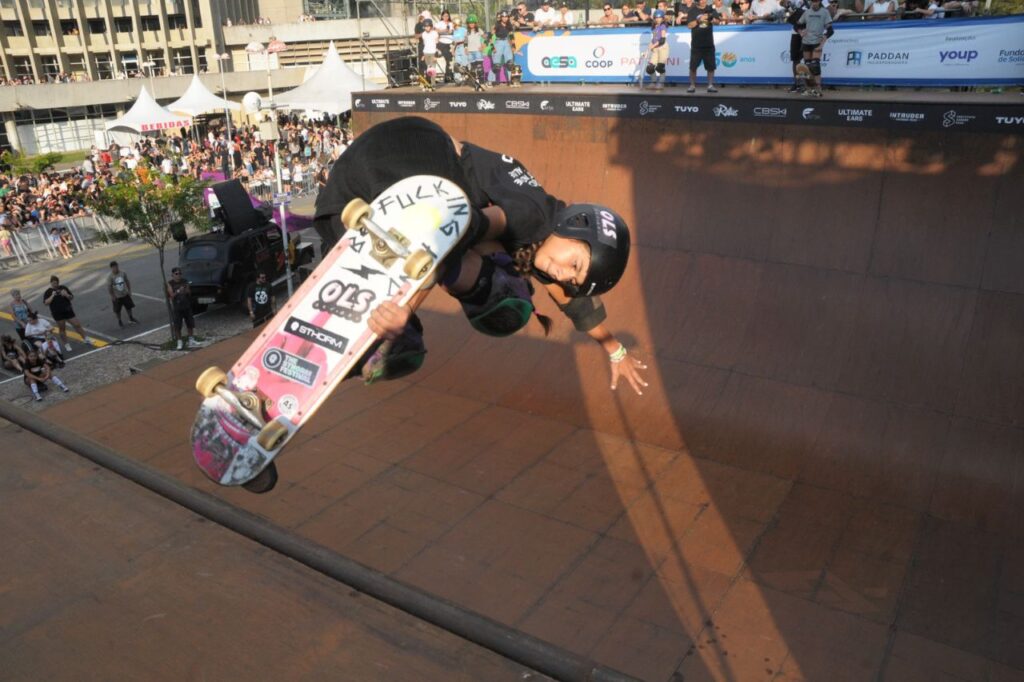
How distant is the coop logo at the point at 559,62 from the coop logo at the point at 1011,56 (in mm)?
7948

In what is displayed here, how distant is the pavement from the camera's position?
662 centimetres

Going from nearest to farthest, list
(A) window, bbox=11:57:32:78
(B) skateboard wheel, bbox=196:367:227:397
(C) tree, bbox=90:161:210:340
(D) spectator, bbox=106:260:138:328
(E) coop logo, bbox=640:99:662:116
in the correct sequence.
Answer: (B) skateboard wheel, bbox=196:367:227:397
(E) coop logo, bbox=640:99:662:116
(C) tree, bbox=90:161:210:340
(D) spectator, bbox=106:260:138:328
(A) window, bbox=11:57:32:78

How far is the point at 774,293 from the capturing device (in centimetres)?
Result: 1048

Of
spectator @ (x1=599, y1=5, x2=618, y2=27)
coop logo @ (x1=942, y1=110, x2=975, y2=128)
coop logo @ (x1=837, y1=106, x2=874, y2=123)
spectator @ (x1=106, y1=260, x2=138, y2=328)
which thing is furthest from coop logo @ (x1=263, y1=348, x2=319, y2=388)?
spectator @ (x1=599, y1=5, x2=618, y2=27)

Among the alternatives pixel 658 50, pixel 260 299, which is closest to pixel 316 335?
pixel 658 50

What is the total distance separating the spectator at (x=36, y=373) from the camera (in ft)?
43.3

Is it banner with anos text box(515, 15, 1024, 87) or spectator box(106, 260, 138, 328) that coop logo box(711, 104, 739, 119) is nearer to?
banner with anos text box(515, 15, 1024, 87)

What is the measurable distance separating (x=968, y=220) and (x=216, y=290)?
14.4 meters

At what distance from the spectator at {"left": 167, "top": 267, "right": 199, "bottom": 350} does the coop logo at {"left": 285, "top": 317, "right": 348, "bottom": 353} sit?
12231mm

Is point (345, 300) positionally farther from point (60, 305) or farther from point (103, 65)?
point (103, 65)

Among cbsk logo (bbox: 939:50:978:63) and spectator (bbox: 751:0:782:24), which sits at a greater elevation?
spectator (bbox: 751:0:782:24)

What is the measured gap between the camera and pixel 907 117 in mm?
9984

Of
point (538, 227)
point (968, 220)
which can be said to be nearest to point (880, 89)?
point (968, 220)

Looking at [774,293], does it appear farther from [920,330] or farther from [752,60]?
[752,60]
